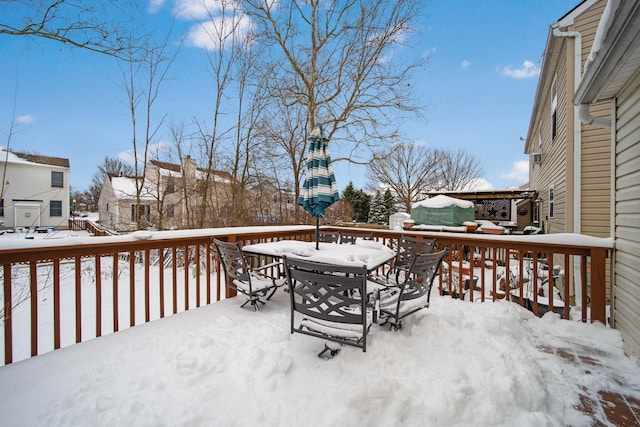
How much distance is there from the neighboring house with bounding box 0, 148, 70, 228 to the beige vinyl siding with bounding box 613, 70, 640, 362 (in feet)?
21.5

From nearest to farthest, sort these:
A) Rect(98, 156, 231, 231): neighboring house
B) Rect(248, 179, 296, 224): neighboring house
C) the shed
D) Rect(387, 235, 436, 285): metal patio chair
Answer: Rect(387, 235, 436, 285): metal patio chair → Rect(98, 156, 231, 231): neighboring house → Rect(248, 179, 296, 224): neighboring house → the shed

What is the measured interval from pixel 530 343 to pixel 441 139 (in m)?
22.3

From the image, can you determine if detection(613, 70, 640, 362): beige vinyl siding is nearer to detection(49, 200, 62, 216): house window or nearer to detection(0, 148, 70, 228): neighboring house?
detection(0, 148, 70, 228): neighboring house

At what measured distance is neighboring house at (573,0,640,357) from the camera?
187 centimetres

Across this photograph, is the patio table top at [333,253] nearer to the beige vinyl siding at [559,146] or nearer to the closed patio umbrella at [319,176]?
the closed patio umbrella at [319,176]

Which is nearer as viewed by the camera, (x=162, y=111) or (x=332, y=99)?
(x=162, y=111)

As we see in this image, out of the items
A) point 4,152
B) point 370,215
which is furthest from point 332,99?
point 370,215

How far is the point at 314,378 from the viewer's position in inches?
73.3

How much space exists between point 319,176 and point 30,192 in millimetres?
11645

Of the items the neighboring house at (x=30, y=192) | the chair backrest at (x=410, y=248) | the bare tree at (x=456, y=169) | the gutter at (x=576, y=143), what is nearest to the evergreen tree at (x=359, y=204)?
the bare tree at (x=456, y=169)

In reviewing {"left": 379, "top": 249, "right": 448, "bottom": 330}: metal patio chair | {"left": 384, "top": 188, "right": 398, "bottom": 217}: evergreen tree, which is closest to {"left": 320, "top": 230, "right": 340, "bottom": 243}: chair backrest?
{"left": 379, "top": 249, "right": 448, "bottom": 330}: metal patio chair

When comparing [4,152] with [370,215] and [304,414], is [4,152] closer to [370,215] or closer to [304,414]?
[304,414]

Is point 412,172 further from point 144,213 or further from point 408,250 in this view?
point 408,250

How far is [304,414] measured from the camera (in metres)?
1.57
